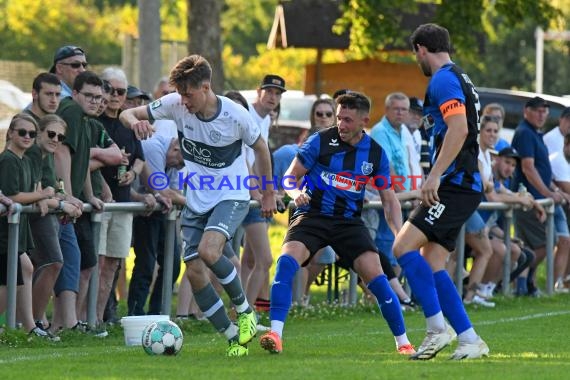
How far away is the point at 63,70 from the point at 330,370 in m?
5.61

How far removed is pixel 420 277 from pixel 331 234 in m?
0.93

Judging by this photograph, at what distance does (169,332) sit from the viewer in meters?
10.6

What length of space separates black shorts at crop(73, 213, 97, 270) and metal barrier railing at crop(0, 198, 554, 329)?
1.9 inches

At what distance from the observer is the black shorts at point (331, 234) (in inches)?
437

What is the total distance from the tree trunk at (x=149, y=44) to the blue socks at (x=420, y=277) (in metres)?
11.8

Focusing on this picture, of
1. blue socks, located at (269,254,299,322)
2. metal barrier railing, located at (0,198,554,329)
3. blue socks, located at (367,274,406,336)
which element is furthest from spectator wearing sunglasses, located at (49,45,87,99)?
blue socks, located at (367,274,406,336)

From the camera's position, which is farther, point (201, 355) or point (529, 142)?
point (529, 142)

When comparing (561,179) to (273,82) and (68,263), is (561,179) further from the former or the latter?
(68,263)

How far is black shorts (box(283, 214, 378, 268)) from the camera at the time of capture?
1111cm

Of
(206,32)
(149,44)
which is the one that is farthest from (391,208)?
(206,32)

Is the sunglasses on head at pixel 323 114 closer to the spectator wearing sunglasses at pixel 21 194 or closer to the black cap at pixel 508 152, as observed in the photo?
the black cap at pixel 508 152

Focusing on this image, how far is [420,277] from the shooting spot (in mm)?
10508

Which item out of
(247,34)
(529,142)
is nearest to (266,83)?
(529,142)

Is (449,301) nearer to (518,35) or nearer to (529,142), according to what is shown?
(529,142)
